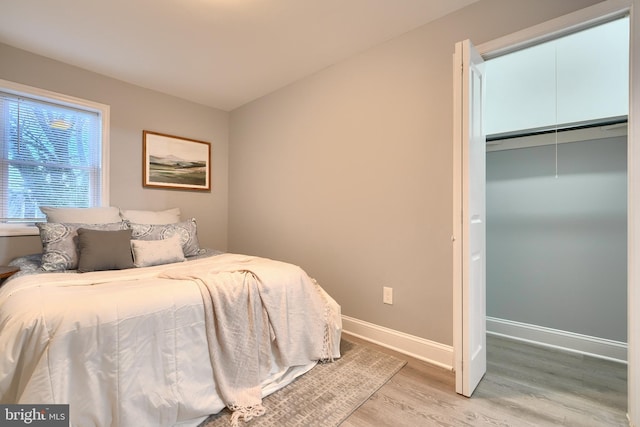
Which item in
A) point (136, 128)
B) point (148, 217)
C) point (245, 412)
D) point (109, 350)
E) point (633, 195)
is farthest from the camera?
point (136, 128)

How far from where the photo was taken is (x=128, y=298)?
1.36m

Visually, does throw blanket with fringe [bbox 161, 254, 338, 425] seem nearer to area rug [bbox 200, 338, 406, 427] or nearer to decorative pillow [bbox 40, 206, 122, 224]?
area rug [bbox 200, 338, 406, 427]

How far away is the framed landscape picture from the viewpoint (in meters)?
3.25

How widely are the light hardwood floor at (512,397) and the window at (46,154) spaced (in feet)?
10.3

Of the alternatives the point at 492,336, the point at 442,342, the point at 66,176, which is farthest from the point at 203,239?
the point at 492,336

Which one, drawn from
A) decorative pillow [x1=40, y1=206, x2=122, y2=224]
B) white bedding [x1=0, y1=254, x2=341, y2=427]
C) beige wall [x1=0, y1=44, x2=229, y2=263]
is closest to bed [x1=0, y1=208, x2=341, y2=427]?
white bedding [x1=0, y1=254, x2=341, y2=427]

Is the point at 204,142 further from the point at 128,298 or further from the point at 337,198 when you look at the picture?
the point at 128,298

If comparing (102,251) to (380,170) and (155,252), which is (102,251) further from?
(380,170)

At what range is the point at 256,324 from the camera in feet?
5.59

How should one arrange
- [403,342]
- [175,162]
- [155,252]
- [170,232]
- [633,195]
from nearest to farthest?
[633,195], [403,342], [155,252], [170,232], [175,162]

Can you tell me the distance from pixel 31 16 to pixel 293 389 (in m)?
3.13

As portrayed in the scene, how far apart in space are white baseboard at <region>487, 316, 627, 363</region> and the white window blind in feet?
13.4

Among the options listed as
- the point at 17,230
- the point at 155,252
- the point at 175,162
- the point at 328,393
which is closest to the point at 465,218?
the point at 328,393

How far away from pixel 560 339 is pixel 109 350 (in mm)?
3070
